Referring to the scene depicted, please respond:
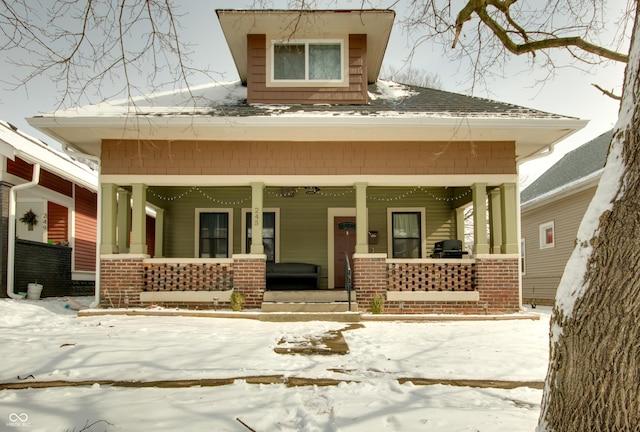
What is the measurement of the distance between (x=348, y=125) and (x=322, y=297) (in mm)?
3244

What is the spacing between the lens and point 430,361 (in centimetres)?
567

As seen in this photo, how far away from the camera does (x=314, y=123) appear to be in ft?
30.0

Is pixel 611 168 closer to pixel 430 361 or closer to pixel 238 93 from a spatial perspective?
pixel 430 361

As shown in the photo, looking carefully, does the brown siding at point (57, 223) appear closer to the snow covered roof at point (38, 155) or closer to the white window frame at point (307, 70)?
the snow covered roof at point (38, 155)

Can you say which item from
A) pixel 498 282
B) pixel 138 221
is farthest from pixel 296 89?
pixel 498 282

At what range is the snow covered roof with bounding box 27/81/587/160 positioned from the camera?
29.9 ft

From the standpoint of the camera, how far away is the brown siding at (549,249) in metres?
14.0

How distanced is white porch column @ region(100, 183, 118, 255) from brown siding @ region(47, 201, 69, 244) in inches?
147

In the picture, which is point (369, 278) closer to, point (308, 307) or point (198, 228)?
point (308, 307)

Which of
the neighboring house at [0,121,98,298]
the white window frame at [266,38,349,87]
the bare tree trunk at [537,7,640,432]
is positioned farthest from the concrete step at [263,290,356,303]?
the bare tree trunk at [537,7,640,432]

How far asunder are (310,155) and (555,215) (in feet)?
30.0

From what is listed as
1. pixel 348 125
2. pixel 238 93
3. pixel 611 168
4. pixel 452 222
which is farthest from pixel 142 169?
pixel 611 168

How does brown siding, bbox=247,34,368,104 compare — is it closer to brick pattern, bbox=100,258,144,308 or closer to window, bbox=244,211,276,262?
window, bbox=244,211,276,262

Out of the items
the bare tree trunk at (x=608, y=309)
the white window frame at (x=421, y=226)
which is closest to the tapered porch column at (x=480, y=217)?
the white window frame at (x=421, y=226)
